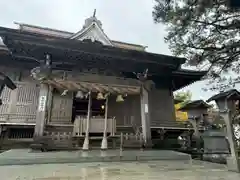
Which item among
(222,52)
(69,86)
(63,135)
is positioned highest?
(222,52)

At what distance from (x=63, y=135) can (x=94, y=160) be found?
2.45 meters

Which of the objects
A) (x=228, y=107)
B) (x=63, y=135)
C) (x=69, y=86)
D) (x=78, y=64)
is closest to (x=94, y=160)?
(x=63, y=135)

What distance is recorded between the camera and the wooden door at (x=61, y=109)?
867 cm

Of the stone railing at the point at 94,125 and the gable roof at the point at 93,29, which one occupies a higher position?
the gable roof at the point at 93,29

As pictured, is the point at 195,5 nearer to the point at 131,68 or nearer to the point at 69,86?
the point at 131,68

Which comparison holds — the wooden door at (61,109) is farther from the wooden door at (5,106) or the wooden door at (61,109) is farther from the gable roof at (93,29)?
the gable roof at (93,29)

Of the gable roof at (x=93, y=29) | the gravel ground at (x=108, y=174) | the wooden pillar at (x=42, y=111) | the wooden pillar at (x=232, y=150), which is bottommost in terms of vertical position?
the gravel ground at (x=108, y=174)

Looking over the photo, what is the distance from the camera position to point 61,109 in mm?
8922

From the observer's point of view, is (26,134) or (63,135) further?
(26,134)

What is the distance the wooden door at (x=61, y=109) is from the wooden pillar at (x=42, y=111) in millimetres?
1486

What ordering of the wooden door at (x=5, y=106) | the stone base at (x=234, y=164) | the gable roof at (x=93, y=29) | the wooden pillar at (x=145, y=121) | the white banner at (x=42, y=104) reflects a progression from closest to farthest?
the stone base at (x=234, y=164) → the white banner at (x=42, y=104) → the wooden pillar at (x=145, y=121) → the wooden door at (x=5, y=106) → the gable roof at (x=93, y=29)

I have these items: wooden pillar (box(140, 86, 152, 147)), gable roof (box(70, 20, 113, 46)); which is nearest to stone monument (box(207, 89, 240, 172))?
wooden pillar (box(140, 86, 152, 147))

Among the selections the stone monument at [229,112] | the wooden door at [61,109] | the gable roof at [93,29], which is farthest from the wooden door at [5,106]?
the stone monument at [229,112]

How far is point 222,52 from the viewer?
6.73 m
